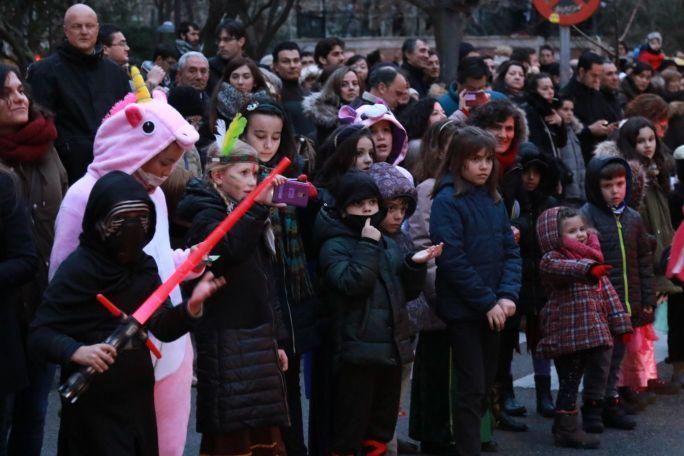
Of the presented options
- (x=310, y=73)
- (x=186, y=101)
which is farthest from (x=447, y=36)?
(x=186, y=101)

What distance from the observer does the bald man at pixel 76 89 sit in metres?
8.16

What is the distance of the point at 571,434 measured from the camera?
7770mm

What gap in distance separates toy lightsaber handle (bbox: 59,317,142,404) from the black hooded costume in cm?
21

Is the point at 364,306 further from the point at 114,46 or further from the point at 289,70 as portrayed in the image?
the point at 114,46

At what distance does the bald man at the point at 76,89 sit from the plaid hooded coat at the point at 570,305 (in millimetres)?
2774

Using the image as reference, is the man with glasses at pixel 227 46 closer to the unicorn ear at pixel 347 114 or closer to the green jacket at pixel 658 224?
the unicorn ear at pixel 347 114

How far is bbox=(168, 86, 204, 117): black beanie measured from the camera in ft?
29.6

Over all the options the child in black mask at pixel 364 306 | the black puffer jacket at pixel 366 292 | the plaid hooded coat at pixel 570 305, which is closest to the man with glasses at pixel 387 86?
the plaid hooded coat at pixel 570 305

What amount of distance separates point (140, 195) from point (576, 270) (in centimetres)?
345

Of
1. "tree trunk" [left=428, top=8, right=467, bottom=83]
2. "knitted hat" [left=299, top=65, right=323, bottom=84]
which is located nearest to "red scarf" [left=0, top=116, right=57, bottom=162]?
"knitted hat" [left=299, top=65, right=323, bottom=84]

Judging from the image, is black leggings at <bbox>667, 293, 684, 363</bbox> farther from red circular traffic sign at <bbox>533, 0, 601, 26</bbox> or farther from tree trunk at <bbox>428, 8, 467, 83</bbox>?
tree trunk at <bbox>428, 8, 467, 83</bbox>

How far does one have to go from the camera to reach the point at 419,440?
25.0ft

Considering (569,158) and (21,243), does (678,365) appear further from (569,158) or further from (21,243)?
(21,243)

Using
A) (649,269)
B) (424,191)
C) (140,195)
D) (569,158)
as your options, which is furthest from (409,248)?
(569,158)
